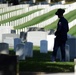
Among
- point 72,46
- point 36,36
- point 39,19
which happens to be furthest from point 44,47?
point 39,19

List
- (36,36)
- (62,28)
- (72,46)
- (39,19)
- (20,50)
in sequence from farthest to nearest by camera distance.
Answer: (39,19), (36,36), (72,46), (20,50), (62,28)

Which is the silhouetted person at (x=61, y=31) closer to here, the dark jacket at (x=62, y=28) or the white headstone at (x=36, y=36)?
the dark jacket at (x=62, y=28)

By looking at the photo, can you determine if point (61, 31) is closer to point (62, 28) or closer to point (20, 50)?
point (62, 28)

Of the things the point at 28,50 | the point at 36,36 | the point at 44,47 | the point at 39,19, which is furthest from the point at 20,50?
the point at 39,19

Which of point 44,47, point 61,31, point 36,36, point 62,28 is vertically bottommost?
point 36,36

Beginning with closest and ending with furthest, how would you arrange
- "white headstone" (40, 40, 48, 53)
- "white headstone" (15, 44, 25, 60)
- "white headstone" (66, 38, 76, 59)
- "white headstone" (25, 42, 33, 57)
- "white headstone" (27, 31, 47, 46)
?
"white headstone" (15, 44, 25, 60), "white headstone" (66, 38, 76, 59), "white headstone" (25, 42, 33, 57), "white headstone" (40, 40, 48, 53), "white headstone" (27, 31, 47, 46)

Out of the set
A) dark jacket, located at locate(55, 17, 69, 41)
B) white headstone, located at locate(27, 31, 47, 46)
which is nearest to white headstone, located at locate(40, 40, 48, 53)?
white headstone, located at locate(27, 31, 47, 46)

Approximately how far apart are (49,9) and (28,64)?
31095 mm

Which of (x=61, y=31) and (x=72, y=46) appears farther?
(x=72, y=46)

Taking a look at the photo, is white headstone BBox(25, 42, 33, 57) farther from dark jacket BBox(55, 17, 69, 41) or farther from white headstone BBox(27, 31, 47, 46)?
white headstone BBox(27, 31, 47, 46)

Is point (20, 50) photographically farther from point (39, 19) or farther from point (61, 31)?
point (39, 19)

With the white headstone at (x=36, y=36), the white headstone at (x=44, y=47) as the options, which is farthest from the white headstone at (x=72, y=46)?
the white headstone at (x=36, y=36)

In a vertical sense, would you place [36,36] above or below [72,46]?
below

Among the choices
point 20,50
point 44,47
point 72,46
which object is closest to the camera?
point 20,50
